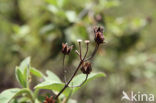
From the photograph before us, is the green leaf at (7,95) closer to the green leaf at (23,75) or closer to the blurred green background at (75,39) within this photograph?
the green leaf at (23,75)

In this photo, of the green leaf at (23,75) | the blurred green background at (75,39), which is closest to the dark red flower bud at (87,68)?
the green leaf at (23,75)

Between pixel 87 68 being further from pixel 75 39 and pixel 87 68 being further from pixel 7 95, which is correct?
pixel 75 39

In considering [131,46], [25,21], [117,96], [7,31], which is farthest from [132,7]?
[7,31]

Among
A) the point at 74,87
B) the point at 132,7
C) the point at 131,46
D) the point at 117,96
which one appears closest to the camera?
the point at 74,87

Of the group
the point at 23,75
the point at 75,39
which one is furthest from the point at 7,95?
the point at 75,39

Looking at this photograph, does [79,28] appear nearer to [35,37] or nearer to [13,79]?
[35,37]

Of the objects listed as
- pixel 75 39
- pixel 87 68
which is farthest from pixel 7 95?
pixel 75 39

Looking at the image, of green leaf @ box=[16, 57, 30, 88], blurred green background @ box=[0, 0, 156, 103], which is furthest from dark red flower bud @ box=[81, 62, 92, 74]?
blurred green background @ box=[0, 0, 156, 103]

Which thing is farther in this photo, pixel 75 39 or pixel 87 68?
pixel 75 39
